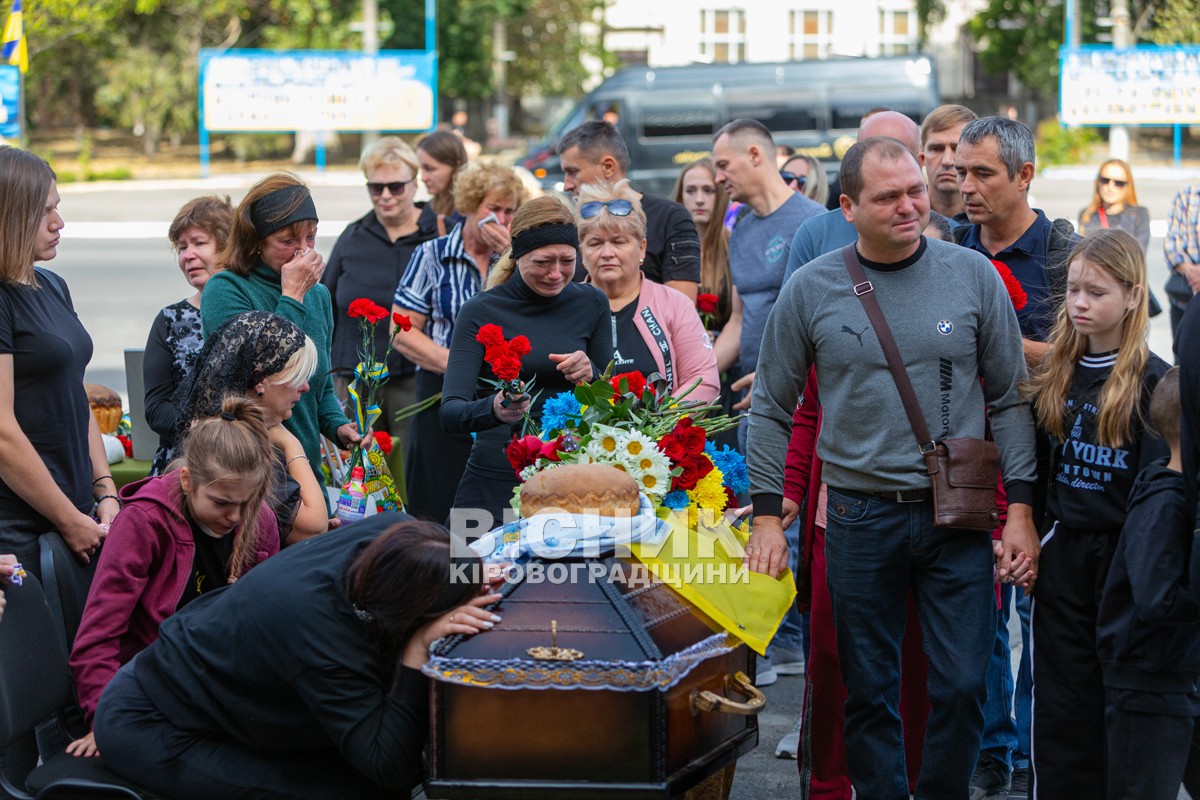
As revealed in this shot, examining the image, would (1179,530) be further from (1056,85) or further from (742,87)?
(1056,85)

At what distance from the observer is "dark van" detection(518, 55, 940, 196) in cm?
2044

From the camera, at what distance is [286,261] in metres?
4.38

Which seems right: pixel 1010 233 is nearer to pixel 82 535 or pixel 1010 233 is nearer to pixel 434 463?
pixel 434 463

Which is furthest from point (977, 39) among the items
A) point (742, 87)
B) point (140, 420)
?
point (140, 420)

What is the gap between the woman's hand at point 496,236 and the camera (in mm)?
5309

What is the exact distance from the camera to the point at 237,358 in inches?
147

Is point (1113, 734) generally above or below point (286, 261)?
below

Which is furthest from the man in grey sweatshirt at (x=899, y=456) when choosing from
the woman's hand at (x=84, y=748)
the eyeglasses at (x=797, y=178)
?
the eyeglasses at (x=797, y=178)

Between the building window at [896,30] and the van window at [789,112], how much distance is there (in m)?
29.3

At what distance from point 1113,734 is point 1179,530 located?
58 cm

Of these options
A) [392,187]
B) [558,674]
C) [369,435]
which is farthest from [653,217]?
[558,674]

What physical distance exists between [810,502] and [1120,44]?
29.7m

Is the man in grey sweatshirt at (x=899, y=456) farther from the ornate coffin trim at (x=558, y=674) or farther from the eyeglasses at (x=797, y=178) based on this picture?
the eyeglasses at (x=797, y=178)

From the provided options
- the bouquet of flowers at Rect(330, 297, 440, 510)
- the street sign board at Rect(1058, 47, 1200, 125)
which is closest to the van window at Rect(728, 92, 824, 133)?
the street sign board at Rect(1058, 47, 1200, 125)
